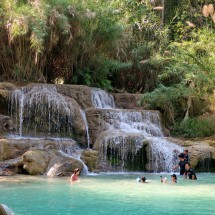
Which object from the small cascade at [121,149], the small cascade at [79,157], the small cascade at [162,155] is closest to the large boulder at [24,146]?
the small cascade at [79,157]

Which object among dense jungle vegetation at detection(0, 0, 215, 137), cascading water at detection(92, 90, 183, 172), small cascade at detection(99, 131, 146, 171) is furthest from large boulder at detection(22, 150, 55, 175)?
dense jungle vegetation at detection(0, 0, 215, 137)

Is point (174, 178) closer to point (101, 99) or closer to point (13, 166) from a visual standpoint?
point (13, 166)

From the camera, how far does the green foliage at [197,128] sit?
19078 mm

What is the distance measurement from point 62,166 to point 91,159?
160cm

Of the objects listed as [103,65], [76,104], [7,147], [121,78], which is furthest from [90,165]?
[121,78]

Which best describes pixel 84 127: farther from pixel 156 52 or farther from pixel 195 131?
pixel 156 52

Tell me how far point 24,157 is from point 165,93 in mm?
8817

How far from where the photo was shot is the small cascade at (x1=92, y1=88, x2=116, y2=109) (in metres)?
19.0

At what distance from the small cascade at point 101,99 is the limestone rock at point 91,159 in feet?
15.7

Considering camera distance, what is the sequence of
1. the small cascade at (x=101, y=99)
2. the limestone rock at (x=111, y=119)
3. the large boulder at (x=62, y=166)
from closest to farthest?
the large boulder at (x=62, y=166)
the limestone rock at (x=111, y=119)
the small cascade at (x=101, y=99)

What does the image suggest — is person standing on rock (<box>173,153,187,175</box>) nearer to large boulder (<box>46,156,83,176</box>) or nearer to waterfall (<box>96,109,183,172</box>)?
waterfall (<box>96,109,183,172</box>)

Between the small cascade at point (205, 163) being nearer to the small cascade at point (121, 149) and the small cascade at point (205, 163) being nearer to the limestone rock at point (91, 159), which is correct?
the small cascade at point (121, 149)

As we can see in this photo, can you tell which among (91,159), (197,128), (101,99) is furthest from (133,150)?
(197,128)

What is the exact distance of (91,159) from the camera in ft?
46.2
